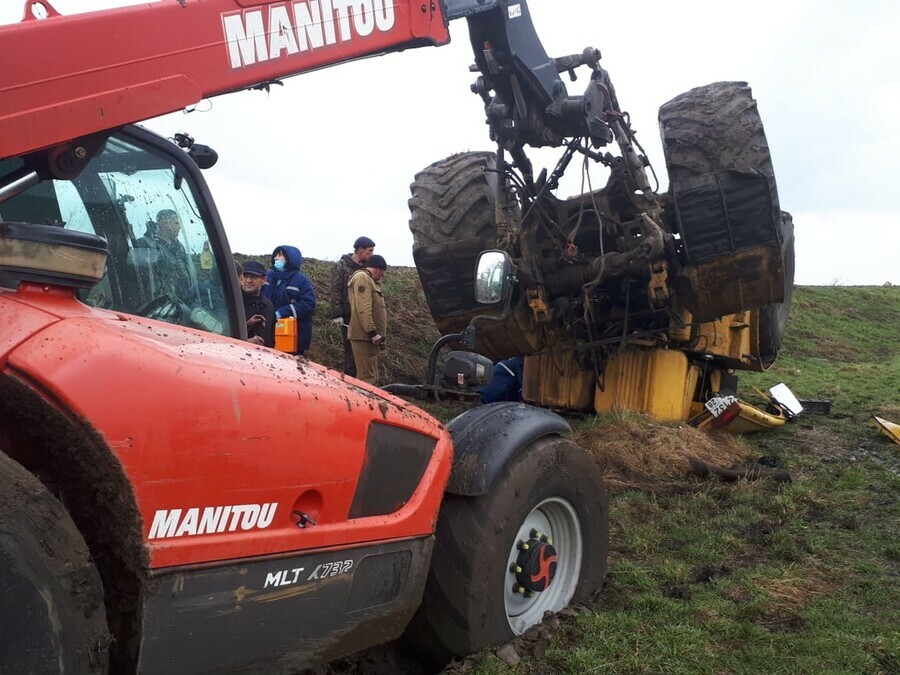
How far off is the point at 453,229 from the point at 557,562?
14.5 feet

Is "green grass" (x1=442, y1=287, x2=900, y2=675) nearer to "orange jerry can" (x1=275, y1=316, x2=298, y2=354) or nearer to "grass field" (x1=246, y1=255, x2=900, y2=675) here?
"grass field" (x1=246, y1=255, x2=900, y2=675)

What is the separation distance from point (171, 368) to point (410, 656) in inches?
74.7

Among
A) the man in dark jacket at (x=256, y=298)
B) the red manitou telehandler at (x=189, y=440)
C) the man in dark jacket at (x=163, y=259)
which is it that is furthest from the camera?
the man in dark jacket at (x=256, y=298)

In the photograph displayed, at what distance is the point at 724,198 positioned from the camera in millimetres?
7051

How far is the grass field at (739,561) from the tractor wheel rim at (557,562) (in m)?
0.11

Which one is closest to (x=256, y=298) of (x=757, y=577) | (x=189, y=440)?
(x=757, y=577)

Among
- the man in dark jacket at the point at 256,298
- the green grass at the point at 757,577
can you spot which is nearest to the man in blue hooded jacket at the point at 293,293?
the man in dark jacket at the point at 256,298

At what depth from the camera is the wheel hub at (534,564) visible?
3615 mm

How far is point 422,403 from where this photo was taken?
9.13 meters

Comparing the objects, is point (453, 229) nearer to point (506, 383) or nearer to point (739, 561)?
point (506, 383)

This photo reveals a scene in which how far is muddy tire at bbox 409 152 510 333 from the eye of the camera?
7.80 m

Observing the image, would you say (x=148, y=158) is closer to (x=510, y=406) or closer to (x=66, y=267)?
(x=66, y=267)

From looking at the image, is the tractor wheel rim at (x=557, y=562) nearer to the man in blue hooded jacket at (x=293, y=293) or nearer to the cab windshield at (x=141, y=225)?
the cab windshield at (x=141, y=225)

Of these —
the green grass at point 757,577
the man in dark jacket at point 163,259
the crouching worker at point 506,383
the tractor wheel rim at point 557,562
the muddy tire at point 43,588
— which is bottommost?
the crouching worker at point 506,383
